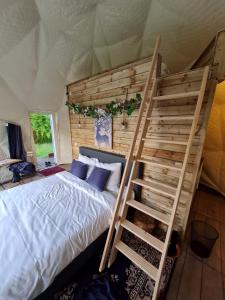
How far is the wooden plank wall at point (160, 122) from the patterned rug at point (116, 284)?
807 millimetres

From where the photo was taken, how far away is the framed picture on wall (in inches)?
106

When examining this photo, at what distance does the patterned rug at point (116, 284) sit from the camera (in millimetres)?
1297

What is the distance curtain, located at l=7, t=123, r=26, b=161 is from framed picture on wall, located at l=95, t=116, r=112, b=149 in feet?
7.37

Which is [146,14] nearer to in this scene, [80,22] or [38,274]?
[80,22]

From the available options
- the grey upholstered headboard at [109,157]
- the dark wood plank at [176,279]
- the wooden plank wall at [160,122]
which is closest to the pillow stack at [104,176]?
the grey upholstered headboard at [109,157]

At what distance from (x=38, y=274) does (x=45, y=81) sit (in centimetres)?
363

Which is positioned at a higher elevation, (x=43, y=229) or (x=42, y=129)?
(x=42, y=129)

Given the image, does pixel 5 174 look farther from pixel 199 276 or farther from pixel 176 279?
pixel 199 276

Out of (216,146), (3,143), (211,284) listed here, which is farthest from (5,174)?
(216,146)

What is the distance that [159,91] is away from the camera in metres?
1.93

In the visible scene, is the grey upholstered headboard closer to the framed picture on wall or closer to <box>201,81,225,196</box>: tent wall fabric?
the framed picture on wall

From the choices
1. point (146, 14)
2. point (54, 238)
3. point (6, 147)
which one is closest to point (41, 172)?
point (6, 147)

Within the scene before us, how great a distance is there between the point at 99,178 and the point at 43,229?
3.45ft

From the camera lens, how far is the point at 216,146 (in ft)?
10.1
